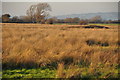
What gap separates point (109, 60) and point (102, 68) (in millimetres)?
1013

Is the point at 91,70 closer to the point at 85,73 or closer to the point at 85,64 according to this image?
the point at 85,73

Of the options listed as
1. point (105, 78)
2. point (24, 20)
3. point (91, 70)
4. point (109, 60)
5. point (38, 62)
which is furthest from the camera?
point (24, 20)

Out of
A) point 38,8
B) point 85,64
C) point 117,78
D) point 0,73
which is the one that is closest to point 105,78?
point 117,78

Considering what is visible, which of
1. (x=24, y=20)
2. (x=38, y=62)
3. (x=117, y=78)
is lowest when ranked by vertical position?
(x=117, y=78)

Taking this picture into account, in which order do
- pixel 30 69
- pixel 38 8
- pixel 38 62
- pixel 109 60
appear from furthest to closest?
1. pixel 38 8
2. pixel 109 60
3. pixel 38 62
4. pixel 30 69

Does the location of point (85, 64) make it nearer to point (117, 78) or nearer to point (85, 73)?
point (85, 73)

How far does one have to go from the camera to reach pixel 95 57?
5.94 m

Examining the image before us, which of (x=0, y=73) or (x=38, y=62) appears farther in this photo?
(x=38, y=62)

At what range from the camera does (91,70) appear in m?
4.71

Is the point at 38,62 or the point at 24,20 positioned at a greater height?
the point at 24,20

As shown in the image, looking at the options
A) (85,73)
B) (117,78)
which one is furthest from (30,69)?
(117,78)

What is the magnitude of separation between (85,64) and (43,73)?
5.35 feet

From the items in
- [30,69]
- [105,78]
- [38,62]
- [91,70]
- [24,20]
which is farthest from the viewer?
[24,20]

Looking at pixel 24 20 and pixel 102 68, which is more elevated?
pixel 24 20
